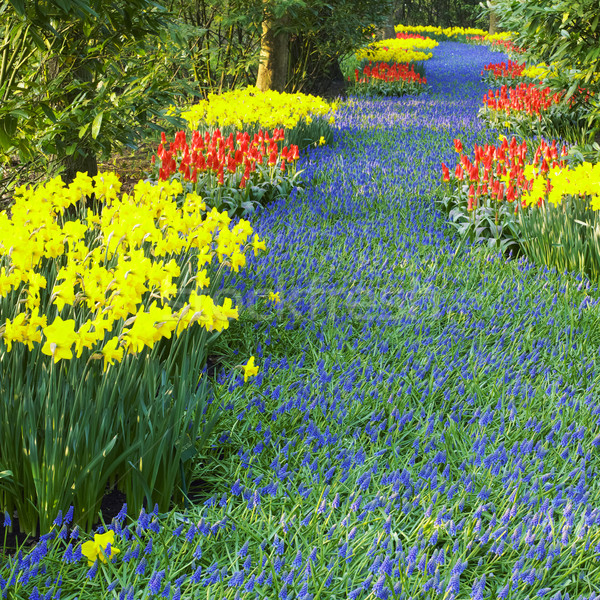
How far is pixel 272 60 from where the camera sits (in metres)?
8.70

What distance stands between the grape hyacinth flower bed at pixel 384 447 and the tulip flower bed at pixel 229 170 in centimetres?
64

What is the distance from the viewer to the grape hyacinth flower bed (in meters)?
1.49

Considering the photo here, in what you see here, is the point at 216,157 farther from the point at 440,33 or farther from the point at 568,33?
the point at 440,33

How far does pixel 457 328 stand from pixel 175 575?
1950 millimetres

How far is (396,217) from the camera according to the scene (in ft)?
15.5

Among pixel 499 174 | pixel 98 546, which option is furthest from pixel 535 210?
pixel 98 546

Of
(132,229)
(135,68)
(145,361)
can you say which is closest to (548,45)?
(135,68)

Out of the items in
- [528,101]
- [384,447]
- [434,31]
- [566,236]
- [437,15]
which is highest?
[437,15]

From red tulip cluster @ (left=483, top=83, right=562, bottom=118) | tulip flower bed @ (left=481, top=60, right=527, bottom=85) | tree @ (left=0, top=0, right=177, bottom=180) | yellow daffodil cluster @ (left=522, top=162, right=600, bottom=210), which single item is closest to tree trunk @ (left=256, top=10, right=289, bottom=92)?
red tulip cluster @ (left=483, top=83, right=562, bottom=118)

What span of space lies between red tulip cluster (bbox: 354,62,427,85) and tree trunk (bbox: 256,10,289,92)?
4.01 meters

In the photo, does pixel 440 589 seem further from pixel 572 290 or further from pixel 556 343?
pixel 572 290

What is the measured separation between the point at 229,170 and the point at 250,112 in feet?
6.91

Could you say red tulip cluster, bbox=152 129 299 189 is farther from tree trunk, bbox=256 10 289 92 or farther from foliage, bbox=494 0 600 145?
tree trunk, bbox=256 10 289 92

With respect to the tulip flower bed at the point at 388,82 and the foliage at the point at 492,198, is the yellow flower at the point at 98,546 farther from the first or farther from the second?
the tulip flower bed at the point at 388,82
